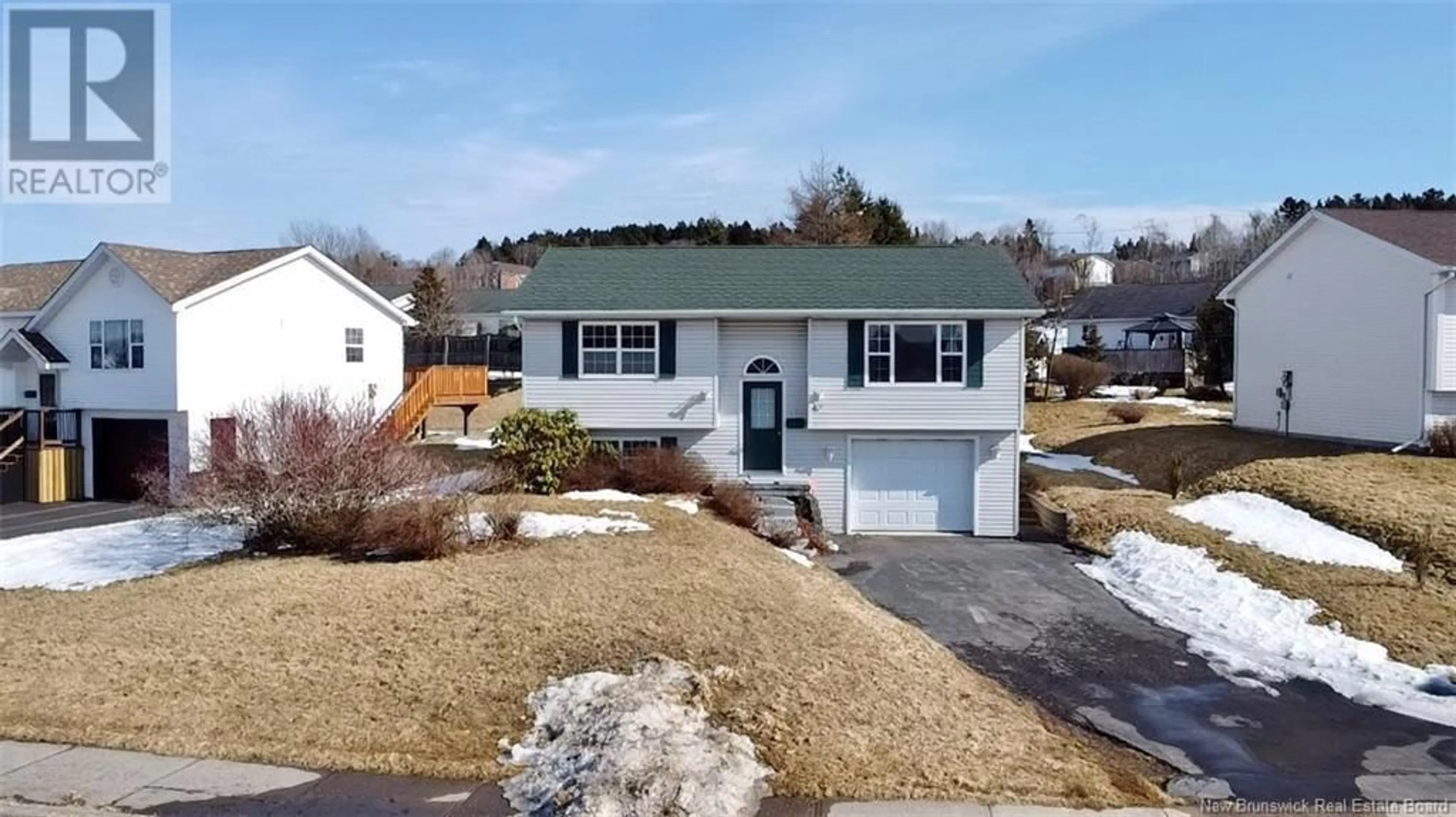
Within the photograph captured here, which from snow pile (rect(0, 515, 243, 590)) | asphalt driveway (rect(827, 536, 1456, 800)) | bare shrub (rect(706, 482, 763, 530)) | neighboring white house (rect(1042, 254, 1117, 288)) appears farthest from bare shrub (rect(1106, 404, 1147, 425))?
neighboring white house (rect(1042, 254, 1117, 288))

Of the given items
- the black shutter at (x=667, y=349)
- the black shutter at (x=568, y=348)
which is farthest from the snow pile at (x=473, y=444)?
the black shutter at (x=667, y=349)

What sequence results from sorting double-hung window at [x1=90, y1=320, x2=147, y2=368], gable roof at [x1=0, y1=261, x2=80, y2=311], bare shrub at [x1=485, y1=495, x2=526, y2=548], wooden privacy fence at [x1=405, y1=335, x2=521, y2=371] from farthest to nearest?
wooden privacy fence at [x1=405, y1=335, x2=521, y2=371], gable roof at [x1=0, y1=261, x2=80, y2=311], double-hung window at [x1=90, y1=320, x2=147, y2=368], bare shrub at [x1=485, y1=495, x2=526, y2=548]

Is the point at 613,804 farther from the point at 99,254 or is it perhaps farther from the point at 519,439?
the point at 99,254

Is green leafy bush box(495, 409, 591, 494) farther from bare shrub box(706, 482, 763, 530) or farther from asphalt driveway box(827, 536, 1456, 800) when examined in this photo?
asphalt driveway box(827, 536, 1456, 800)

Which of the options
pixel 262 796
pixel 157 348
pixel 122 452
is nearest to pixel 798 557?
pixel 262 796

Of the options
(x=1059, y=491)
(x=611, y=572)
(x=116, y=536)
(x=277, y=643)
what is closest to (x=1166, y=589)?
(x=1059, y=491)

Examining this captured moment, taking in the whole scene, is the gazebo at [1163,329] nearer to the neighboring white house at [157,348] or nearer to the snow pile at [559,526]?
the neighboring white house at [157,348]
